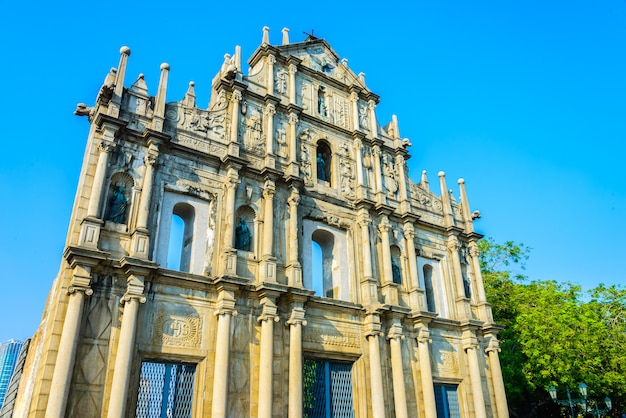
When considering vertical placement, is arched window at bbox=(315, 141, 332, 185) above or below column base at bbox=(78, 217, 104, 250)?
above

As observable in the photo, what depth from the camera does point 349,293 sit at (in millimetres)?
17125

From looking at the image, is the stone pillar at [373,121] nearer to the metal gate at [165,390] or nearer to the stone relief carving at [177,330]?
the stone relief carving at [177,330]

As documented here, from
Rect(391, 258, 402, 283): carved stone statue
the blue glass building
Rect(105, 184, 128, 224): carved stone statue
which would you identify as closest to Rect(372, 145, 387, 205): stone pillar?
Rect(391, 258, 402, 283): carved stone statue

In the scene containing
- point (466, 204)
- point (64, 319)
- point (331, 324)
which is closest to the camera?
point (64, 319)

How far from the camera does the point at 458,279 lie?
66.4 ft

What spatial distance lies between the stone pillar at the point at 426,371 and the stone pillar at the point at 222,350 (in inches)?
279

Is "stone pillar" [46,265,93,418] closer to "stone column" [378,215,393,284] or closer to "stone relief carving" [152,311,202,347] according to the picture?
"stone relief carving" [152,311,202,347]

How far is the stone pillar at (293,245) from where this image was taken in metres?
15.3

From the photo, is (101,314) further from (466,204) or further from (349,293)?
(466,204)

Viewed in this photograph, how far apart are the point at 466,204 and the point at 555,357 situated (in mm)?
7740

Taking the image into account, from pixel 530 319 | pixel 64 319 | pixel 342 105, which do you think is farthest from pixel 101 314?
pixel 530 319

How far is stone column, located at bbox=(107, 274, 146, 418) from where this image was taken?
1116 centimetres

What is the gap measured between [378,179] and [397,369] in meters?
7.33

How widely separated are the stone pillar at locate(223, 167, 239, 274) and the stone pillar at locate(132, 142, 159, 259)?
87.8 inches
